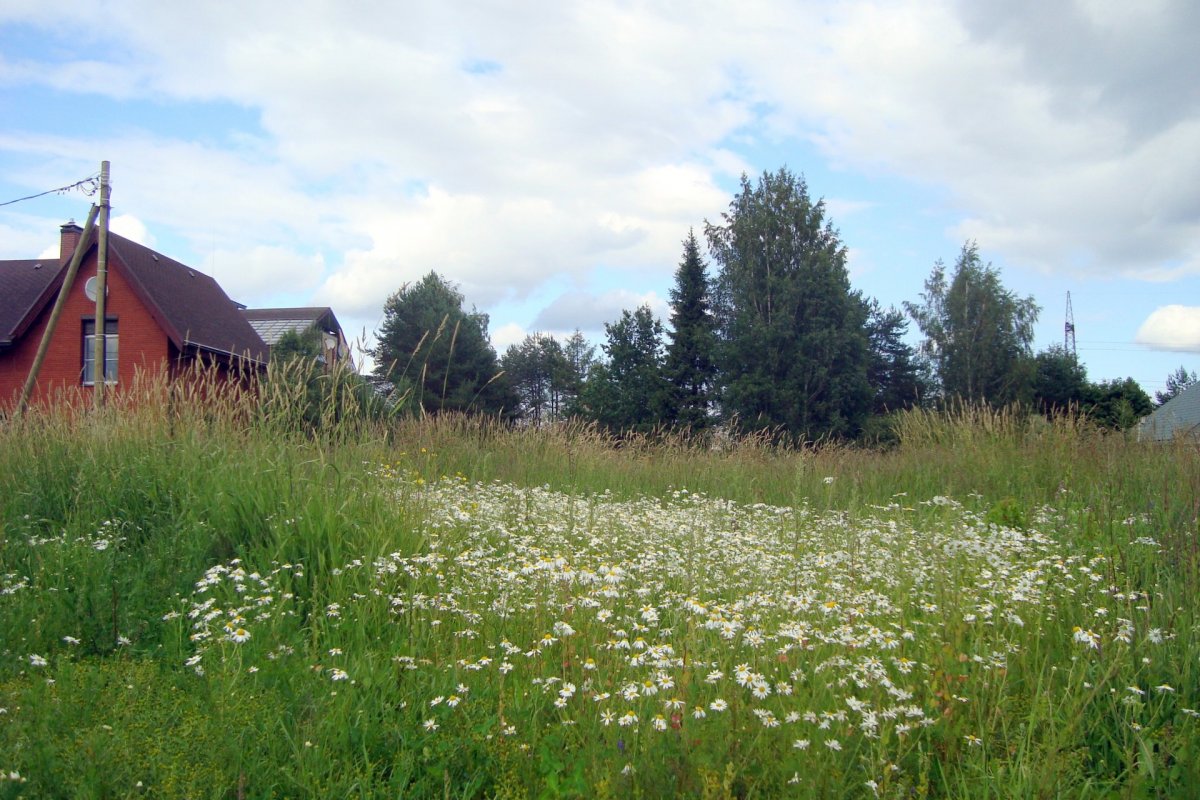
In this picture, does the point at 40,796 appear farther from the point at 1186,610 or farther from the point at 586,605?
the point at 1186,610

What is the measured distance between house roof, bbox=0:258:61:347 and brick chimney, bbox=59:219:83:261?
52 cm

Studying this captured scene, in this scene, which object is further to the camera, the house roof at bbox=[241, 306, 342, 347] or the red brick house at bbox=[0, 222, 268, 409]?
the house roof at bbox=[241, 306, 342, 347]

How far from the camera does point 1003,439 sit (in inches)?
381

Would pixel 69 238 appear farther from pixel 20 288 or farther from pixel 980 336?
pixel 980 336

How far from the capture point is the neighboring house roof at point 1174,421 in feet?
30.1

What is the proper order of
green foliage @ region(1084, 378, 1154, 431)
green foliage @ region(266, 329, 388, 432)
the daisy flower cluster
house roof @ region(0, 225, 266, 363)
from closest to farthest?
the daisy flower cluster, green foliage @ region(266, 329, 388, 432), house roof @ region(0, 225, 266, 363), green foliage @ region(1084, 378, 1154, 431)

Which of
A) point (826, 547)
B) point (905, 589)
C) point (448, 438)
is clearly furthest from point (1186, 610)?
point (448, 438)

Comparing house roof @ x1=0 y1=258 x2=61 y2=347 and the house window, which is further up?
house roof @ x1=0 y1=258 x2=61 y2=347

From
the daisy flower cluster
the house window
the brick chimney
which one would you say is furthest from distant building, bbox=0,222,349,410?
the daisy flower cluster

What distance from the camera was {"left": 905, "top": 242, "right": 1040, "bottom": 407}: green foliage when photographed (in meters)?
36.2

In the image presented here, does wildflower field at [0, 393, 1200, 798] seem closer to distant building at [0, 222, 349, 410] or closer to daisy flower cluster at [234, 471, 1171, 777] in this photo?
daisy flower cluster at [234, 471, 1171, 777]

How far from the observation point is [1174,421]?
422 inches

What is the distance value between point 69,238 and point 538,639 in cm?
3234

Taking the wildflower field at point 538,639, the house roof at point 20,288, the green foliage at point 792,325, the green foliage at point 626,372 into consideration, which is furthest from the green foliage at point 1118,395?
the house roof at point 20,288
